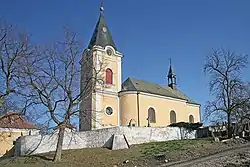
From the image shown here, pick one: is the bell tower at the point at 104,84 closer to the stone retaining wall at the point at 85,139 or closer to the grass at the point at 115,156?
the stone retaining wall at the point at 85,139

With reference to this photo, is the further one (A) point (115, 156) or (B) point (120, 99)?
(B) point (120, 99)

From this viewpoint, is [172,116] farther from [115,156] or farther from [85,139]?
[115,156]

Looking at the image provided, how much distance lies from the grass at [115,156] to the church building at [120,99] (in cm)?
1107

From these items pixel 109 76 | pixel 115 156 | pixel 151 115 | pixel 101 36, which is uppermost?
pixel 101 36

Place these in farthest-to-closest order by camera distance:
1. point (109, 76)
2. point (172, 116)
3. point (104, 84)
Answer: point (172, 116) < point (109, 76) < point (104, 84)

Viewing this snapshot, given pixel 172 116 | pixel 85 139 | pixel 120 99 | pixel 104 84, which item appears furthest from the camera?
pixel 172 116

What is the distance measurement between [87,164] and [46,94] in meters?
6.68

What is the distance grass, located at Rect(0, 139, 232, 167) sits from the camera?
24.1 meters

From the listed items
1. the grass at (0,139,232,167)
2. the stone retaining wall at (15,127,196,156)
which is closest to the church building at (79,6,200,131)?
the stone retaining wall at (15,127,196,156)

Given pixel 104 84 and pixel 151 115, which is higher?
pixel 104 84

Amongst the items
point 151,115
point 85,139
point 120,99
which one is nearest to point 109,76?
point 120,99

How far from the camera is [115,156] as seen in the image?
26.5 m

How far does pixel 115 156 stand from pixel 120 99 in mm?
17821

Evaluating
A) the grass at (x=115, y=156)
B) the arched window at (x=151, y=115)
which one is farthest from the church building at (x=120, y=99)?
the grass at (x=115, y=156)
